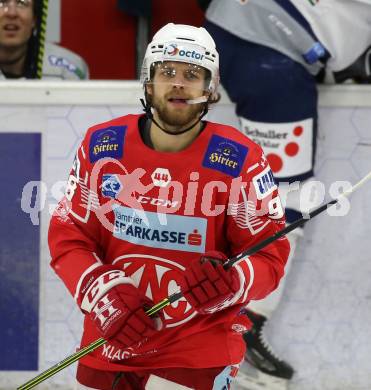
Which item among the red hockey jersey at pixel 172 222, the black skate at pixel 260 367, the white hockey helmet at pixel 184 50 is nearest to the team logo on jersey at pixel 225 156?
the red hockey jersey at pixel 172 222

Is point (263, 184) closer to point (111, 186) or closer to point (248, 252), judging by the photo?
point (248, 252)

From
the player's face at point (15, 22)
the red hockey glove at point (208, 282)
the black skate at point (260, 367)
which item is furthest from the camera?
the player's face at point (15, 22)

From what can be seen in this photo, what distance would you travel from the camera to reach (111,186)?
2852mm

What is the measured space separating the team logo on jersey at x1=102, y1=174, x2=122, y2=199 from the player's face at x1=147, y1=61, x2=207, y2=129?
203mm

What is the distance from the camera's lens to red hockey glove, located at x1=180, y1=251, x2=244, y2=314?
2.62 m

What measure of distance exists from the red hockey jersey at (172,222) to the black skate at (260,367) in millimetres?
1008

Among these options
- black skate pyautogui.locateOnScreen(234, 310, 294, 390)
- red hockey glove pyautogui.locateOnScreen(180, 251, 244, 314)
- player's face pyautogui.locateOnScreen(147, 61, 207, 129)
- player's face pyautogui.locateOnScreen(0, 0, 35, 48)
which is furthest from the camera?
player's face pyautogui.locateOnScreen(0, 0, 35, 48)

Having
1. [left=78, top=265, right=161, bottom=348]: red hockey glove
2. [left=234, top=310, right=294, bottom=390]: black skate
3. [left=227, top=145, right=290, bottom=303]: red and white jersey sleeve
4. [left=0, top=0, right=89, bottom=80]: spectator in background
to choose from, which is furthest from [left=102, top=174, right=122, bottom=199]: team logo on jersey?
[left=0, top=0, right=89, bottom=80]: spectator in background

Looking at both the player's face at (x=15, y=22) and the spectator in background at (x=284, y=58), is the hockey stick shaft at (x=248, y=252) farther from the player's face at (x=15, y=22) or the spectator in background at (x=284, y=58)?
the player's face at (x=15, y=22)

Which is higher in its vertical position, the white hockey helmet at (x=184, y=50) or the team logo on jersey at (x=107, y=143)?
the white hockey helmet at (x=184, y=50)

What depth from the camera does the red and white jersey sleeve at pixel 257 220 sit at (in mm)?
2771

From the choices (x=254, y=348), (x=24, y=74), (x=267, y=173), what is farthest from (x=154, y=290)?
(x=24, y=74)

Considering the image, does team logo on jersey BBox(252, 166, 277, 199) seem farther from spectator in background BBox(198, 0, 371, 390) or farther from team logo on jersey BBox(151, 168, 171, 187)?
spectator in background BBox(198, 0, 371, 390)

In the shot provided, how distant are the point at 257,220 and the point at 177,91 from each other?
379 mm
